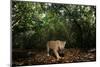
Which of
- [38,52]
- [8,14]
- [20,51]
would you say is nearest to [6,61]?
[20,51]

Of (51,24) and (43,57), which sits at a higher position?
(51,24)

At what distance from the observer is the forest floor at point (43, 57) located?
199 cm

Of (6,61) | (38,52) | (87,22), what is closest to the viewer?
(6,61)

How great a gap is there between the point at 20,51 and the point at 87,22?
37.9 inches

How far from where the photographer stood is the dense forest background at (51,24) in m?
2.01

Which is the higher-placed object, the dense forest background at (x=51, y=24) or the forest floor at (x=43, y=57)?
the dense forest background at (x=51, y=24)

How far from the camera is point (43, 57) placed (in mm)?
2080

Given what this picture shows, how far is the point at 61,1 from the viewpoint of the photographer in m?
2.15

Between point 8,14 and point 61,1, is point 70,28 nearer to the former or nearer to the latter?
point 61,1

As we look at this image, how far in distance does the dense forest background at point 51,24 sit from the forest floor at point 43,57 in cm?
6

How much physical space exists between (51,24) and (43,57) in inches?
16.7

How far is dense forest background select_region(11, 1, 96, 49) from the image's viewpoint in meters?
2.01

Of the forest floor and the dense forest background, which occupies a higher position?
the dense forest background

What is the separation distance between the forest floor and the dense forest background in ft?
0.21
